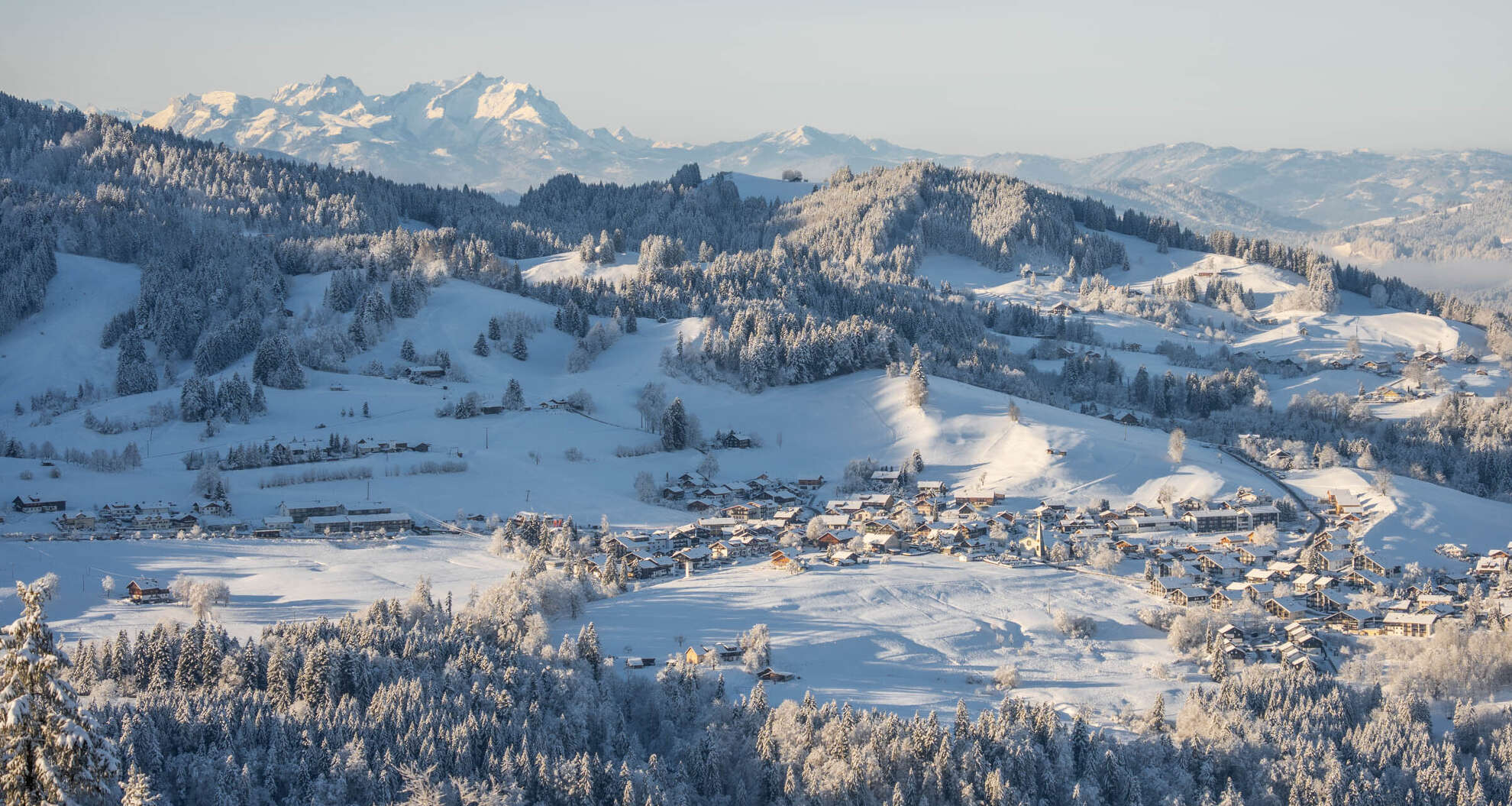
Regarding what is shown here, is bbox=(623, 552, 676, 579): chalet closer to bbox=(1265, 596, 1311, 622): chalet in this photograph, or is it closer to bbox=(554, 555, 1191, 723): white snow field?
bbox=(554, 555, 1191, 723): white snow field

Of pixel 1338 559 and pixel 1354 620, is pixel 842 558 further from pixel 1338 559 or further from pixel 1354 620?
pixel 1338 559

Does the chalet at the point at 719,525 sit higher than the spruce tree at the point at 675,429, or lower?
lower

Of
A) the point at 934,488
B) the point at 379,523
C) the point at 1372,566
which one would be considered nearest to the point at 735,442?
the point at 934,488

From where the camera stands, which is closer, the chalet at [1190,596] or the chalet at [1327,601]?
the chalet at [1327,601]

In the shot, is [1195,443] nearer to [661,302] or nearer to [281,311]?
[661,302]

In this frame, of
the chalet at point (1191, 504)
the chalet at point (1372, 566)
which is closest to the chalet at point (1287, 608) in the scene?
the chalet at point (1372, 566)

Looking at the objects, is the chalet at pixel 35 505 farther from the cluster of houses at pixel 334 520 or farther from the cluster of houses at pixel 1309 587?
the cluster of houses at pixel 1309 587

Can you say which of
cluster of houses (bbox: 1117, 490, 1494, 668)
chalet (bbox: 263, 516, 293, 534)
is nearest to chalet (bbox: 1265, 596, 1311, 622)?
cluster of houses (bbox: 1117, 490, 1494, 668)

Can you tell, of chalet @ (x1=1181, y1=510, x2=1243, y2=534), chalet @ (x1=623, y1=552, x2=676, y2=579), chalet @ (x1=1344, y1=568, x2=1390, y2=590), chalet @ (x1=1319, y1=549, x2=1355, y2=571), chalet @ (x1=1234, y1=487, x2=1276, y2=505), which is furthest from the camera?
chalet @ (x1=1234, y1=487, x2=1276, y2=505)
